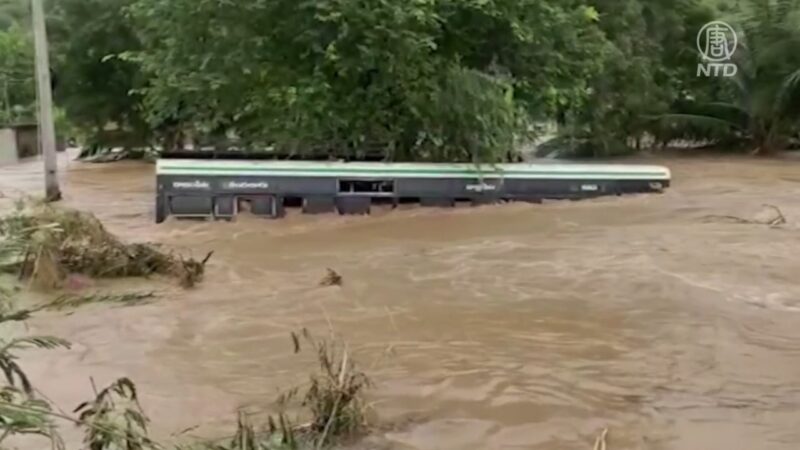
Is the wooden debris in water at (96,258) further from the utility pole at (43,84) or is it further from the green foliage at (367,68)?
the utility pole at (43,84)

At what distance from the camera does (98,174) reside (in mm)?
24062

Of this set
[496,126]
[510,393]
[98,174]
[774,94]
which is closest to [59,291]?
[510,393]

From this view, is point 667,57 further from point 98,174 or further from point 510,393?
point 510,393

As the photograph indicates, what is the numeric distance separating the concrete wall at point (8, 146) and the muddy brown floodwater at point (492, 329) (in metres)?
16.0

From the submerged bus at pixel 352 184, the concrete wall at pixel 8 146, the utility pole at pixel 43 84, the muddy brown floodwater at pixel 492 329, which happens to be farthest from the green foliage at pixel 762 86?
the concrete wall at pixel 8 146

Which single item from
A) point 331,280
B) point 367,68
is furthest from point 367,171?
point 331,280

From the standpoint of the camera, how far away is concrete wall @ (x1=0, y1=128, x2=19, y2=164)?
28.8 m

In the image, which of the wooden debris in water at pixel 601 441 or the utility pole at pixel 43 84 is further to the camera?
the utility pole at pixel 43 84

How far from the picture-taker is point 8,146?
29.2 m

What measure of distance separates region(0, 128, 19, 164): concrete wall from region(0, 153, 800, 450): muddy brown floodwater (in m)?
16.0

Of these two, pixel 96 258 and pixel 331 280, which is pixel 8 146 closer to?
pixel 96 258

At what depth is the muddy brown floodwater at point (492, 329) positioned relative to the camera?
6.02m

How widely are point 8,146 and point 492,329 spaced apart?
24205mm

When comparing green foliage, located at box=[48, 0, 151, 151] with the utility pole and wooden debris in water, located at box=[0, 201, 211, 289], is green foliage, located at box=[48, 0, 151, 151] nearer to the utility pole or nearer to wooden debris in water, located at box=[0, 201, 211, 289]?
the utility pole
